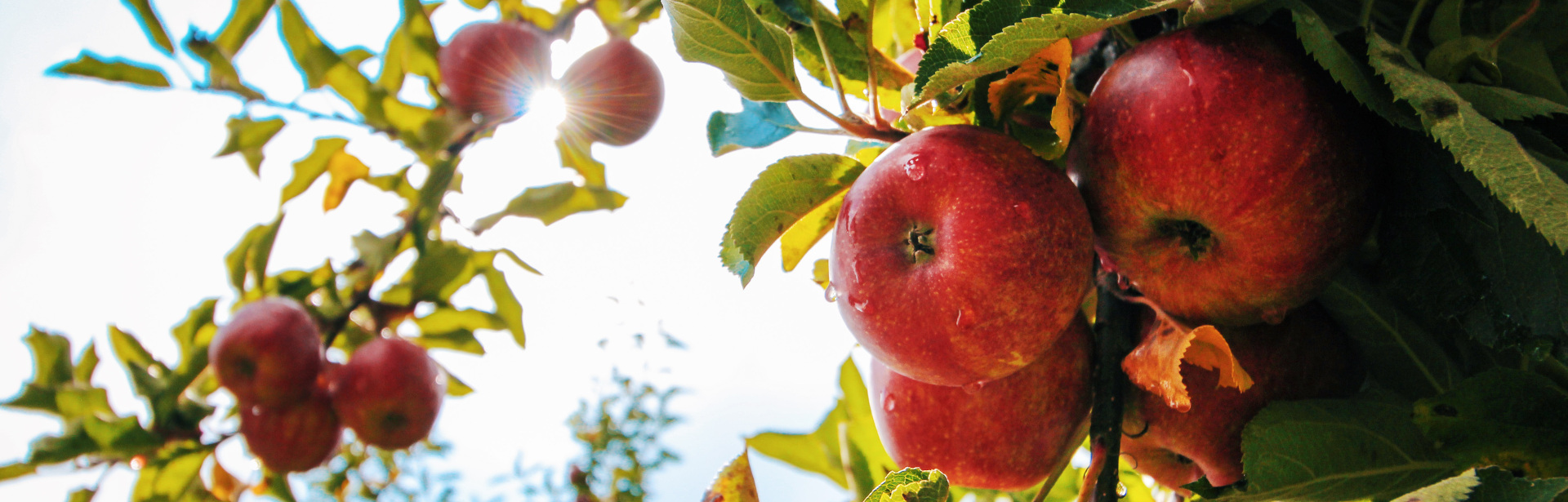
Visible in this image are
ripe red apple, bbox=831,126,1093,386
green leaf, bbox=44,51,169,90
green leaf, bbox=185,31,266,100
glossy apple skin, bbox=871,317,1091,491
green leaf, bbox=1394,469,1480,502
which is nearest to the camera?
green leaf, bbox=1394,469,1480,502

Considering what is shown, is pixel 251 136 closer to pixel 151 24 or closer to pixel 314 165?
pixel 314 165

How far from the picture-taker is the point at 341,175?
1.30 metres

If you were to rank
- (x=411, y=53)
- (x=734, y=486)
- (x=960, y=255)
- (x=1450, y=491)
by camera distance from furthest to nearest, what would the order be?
1. (x=411, y=53)
2. (x=734, y=486)
3. (x=960, y=255)
4. (x=1450, y=491)

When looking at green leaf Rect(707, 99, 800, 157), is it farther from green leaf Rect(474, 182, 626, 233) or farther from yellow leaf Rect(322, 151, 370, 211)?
yellow leaf Rect(322, 151, 370, 211)

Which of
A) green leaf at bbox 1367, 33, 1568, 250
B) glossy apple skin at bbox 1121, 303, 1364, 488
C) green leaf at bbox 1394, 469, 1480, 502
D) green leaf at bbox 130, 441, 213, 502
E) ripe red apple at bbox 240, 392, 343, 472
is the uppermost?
green leaf at bbox 1367, 33, 1568, 250

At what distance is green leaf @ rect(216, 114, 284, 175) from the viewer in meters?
1.22

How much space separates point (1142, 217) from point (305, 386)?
128 cm

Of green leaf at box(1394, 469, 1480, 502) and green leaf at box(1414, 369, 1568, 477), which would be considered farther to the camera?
green leaf at box(1414, 369, 1568, 477)

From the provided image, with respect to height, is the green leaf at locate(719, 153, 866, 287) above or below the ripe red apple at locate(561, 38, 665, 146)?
above

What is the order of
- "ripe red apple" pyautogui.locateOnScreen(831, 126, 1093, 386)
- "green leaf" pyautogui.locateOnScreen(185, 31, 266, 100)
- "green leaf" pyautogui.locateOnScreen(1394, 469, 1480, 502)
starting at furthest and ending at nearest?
"green leaf" pyautogui.locateOnScreen(185, 31, 266, 100) → "ripe red apple" pyautogui.locateOnScreen(831, 126, 1093, 386) → "green leaf" pyautogui.locateOnScreen(1394, 469, 1480, 502)

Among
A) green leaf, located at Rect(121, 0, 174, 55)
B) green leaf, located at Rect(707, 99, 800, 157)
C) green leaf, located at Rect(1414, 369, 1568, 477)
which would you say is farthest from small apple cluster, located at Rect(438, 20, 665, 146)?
green leaf, located at Rect(1414, 369, 1568, 477)

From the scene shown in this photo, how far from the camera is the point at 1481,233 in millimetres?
348

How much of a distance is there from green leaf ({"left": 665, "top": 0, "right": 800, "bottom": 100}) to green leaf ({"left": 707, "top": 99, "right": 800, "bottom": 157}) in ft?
0.13

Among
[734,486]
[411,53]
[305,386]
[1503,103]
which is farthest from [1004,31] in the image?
[305,386]
